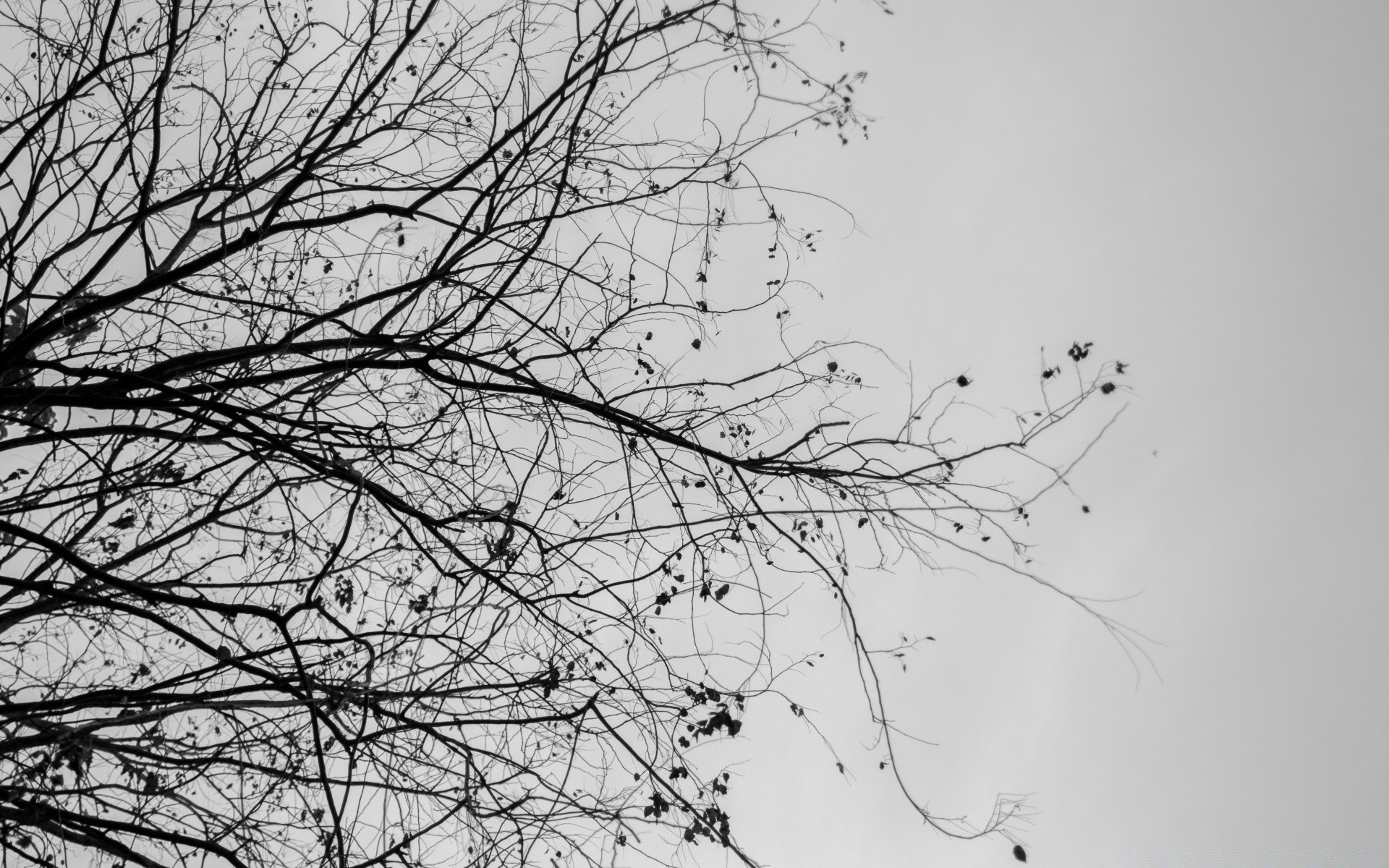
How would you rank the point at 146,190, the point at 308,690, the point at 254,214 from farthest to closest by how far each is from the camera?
the point at 254,214, the point at 146,190, the point at 308,690

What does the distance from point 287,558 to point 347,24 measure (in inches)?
91.6

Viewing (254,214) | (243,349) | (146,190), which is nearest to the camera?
(243,349)

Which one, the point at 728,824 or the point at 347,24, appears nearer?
the point at 728,824

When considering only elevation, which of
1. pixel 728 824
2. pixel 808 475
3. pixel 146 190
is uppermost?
pixel 146 190

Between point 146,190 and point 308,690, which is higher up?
point 146,190

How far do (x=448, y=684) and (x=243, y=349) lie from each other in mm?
1450

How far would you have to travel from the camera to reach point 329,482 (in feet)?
9.88

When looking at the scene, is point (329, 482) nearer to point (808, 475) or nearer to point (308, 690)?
point (308, 690)

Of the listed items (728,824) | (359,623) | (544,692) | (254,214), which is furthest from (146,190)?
(728,824)

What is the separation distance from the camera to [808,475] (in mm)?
3299

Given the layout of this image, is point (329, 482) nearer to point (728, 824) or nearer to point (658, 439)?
point (658, 439)

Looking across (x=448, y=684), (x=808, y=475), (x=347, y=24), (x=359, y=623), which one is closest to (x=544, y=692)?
(x=448, y=684)

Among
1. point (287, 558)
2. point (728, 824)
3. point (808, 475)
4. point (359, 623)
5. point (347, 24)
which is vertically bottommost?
point (728, 824)

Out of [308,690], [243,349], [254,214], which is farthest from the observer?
[254,214]
